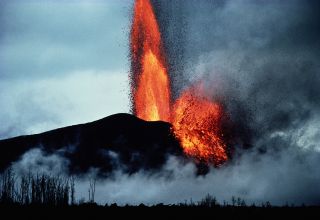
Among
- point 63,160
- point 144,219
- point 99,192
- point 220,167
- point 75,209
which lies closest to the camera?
point 144,219

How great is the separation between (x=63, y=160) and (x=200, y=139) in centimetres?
3255

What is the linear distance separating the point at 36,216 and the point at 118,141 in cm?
7779

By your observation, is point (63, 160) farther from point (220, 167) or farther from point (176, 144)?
point (220, 167)

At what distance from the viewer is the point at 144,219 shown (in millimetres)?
36844

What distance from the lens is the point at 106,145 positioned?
375 ft

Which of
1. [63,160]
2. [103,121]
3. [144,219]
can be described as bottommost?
[144,219]

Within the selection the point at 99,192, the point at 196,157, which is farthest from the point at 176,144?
the point at 99,192

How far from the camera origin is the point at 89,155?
112 m

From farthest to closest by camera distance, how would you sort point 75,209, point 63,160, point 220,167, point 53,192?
point 220,167 → point 63,160 → point 53,192 → point 75,209

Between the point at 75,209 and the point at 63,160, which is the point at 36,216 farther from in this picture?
the point at 63,160

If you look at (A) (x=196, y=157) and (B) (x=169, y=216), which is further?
(A) (x=196, y=157)

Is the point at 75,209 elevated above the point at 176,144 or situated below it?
below

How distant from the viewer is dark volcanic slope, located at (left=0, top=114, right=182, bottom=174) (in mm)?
111125

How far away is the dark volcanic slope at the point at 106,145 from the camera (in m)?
111
